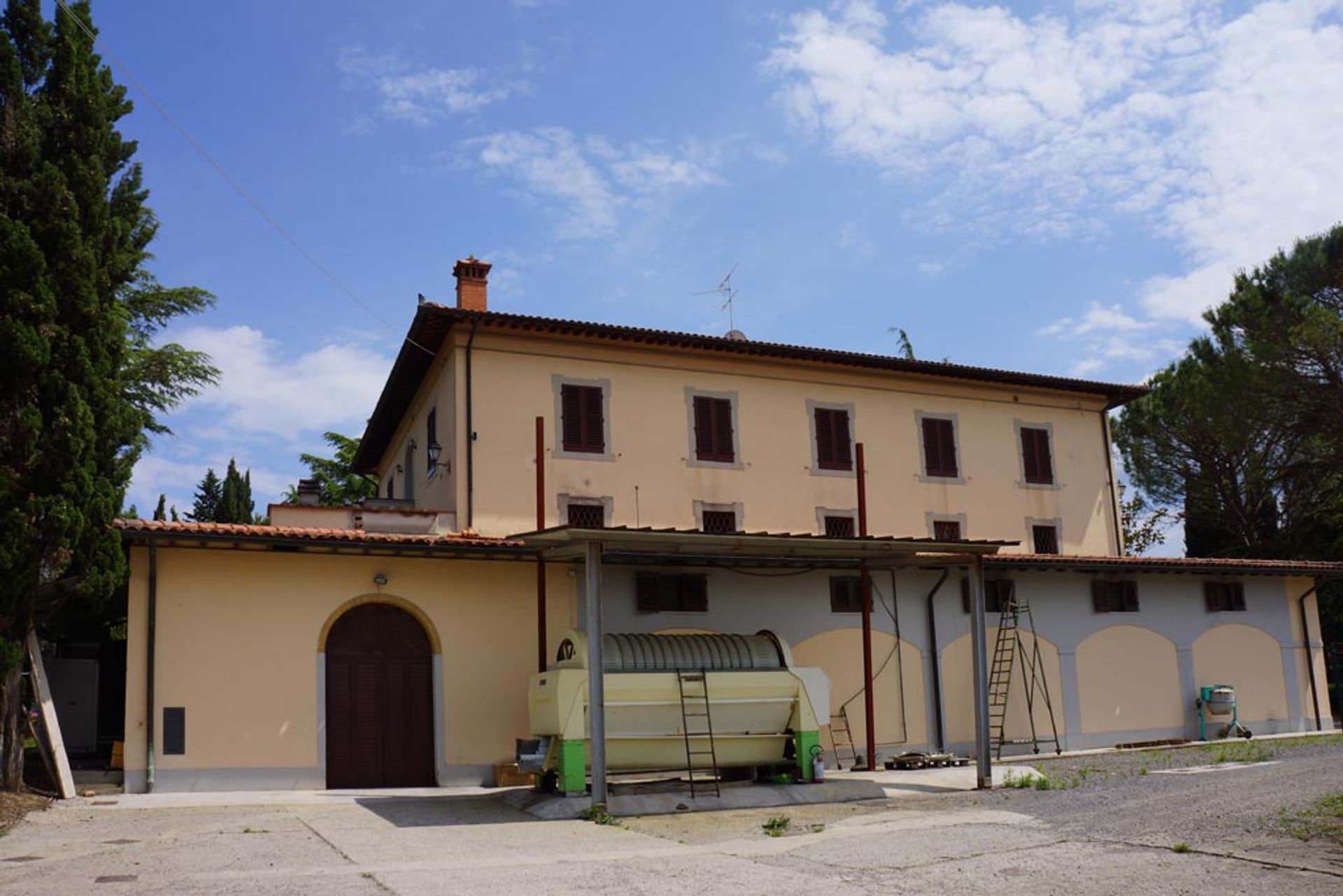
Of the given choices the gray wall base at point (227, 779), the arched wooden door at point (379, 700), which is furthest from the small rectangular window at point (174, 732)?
the arched wooden door at point (379, 700)

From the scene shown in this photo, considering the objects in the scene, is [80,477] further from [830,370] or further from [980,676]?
[830,370]

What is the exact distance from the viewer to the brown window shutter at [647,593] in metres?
20.5

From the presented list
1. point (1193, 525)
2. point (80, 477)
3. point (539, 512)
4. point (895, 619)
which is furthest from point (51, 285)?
point (1193, 525)

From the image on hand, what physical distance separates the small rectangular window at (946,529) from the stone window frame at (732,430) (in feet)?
15.6

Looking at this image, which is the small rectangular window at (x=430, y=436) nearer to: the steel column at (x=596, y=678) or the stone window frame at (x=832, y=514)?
the stone window frame at (x=832, y=514)

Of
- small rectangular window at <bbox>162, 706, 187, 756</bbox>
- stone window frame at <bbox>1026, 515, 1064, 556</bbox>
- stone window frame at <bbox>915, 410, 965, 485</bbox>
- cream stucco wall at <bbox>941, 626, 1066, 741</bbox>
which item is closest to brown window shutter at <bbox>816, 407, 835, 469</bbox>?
stone window frame at <bbox>915, 410, 965, 485</bbox>

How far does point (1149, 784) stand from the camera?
1598 centimetres

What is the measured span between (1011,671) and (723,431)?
741cm

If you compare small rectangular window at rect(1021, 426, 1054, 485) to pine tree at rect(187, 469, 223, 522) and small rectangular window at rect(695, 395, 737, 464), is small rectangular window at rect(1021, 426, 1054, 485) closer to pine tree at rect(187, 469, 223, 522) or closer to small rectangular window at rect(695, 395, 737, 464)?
small rectangular window at rect(695, 395, 737, 464)

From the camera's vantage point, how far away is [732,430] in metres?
24.2

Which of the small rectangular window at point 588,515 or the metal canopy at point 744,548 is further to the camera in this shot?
the small rectangular window at point 588,515

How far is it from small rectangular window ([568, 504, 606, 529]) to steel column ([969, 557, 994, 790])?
24.7 ft

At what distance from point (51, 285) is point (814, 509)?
14.6 meters

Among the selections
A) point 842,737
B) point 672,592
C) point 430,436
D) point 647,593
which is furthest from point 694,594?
point 430,436
